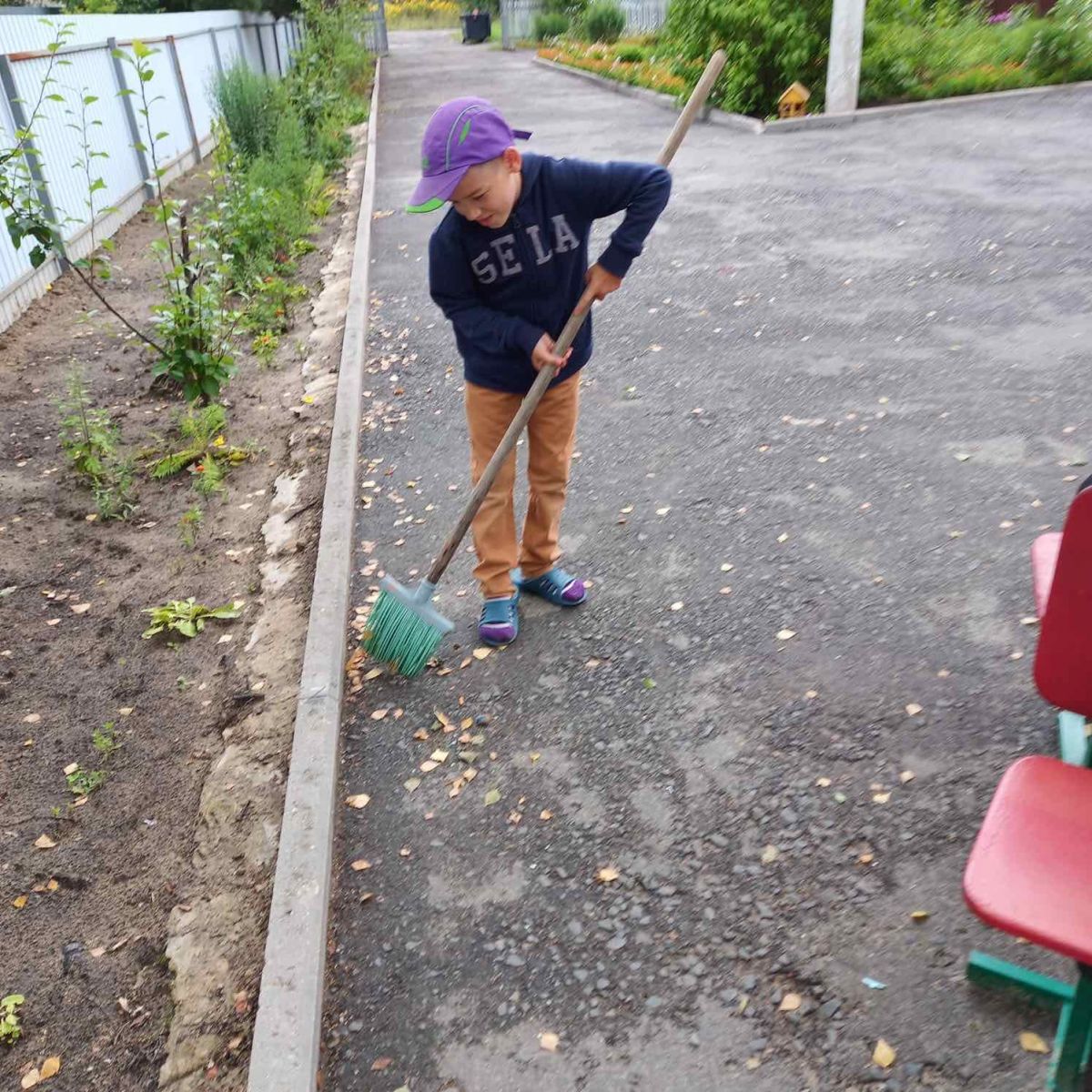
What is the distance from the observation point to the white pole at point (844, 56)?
40.8 ft

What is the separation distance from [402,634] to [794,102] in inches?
476

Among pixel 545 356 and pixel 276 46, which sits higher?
pixel 276 46

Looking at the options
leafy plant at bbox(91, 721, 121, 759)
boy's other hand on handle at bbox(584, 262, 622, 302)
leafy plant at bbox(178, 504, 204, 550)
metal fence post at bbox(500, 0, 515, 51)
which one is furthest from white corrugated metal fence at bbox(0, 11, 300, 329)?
metal fence post at bbox(500, 0, 515, 51)

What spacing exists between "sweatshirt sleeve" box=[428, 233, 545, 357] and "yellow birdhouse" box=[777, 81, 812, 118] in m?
11.6

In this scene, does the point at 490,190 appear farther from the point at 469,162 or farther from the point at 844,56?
the point at 844,56

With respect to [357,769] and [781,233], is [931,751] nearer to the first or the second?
[357,769]

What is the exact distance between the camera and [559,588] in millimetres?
3834

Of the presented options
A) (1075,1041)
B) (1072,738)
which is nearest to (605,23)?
(1072,738)

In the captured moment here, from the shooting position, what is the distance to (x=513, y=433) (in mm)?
3219

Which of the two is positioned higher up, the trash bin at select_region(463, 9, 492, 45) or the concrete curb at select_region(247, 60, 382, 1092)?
the trash bin at select_region(463, 9, 492, 45)

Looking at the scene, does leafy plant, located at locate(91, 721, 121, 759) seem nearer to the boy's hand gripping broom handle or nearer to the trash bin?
the boy's hand gripping broom handle

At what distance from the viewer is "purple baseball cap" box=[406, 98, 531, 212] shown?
278 centimetres

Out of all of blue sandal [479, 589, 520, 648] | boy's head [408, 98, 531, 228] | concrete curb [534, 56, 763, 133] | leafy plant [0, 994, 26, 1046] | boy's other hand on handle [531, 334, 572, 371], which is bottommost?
leafy plant [0, 994, 26, 1046]

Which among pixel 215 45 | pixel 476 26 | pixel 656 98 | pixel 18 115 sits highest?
pixel 215 45
